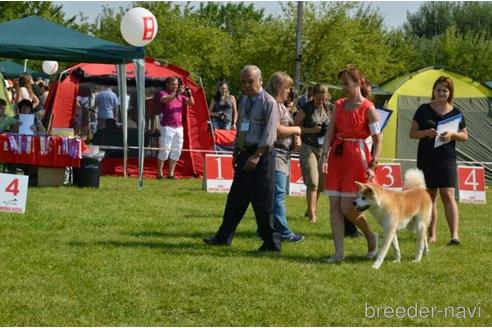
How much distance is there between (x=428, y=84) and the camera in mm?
16781

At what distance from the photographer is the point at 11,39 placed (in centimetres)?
1205

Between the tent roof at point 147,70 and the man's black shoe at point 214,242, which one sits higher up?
the tent roof at point 147,70

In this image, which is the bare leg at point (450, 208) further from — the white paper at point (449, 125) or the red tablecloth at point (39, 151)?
the red tablecloth at point (39, 151)

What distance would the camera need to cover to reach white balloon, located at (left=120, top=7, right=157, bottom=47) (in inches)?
492

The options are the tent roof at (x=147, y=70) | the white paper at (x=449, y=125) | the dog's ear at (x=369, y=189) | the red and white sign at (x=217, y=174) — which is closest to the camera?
the dog's ear at (x=369, y=189)

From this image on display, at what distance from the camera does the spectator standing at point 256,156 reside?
7.36 metres

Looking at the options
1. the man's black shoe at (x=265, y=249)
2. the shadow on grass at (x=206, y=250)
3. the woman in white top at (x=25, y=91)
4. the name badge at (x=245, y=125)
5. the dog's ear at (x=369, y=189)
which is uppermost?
the woman in white top at (x=25, y=91)

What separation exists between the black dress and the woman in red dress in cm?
137

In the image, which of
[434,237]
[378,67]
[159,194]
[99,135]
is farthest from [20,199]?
[378,67]

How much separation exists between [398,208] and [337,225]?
51 centimetres

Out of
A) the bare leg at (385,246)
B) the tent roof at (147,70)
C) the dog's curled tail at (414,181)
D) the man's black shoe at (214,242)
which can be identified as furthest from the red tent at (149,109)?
the bare leg at (385,246)

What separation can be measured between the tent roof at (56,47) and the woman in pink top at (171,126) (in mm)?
2565

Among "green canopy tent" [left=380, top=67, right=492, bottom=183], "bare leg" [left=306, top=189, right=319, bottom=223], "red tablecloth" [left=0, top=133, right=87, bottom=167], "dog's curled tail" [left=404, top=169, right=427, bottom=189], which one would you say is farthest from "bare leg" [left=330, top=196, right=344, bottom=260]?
"green canopy tent" [left=380, top=67, right=492, bottom=183]

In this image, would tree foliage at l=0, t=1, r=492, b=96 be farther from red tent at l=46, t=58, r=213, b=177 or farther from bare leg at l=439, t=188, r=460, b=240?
bare leg at l=439, t=188, r=460, b=240
